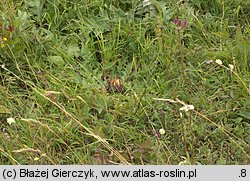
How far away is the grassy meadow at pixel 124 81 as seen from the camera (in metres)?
3.09

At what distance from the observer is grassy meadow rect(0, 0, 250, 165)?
10.2 feet

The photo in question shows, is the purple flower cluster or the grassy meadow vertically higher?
the purple flower cluster

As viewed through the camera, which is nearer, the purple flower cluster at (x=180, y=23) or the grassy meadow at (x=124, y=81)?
the grassy meadow at (x=124, y=81)

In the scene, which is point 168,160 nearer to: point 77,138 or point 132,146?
point 132,146

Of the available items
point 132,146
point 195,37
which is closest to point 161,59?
point 195,37

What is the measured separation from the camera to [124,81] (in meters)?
3.44

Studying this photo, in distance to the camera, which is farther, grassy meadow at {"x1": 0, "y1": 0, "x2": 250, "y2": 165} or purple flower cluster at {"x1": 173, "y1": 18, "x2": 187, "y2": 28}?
purple flower cluster at {"x1": 173, "y1": 18, "x2": 187, "y2": 28}

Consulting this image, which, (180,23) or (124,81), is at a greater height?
(180,23)

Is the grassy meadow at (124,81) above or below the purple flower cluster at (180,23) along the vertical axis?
below

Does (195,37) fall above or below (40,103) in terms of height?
above

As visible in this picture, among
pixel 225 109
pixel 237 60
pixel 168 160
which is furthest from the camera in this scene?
pixel 237 60

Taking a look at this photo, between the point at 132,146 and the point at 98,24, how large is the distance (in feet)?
3.11

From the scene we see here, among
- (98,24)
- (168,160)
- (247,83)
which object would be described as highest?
(98,24)

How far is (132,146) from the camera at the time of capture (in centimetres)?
311
